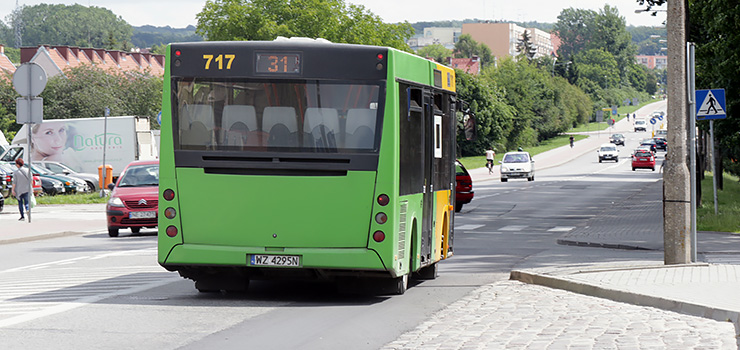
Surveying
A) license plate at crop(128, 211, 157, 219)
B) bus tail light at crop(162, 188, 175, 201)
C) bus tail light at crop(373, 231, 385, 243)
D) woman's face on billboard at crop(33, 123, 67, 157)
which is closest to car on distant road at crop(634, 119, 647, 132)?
woman's face on billboard at crop(33, 123, 67, 157)

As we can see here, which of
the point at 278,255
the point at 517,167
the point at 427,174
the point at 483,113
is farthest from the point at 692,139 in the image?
the point at 483,113

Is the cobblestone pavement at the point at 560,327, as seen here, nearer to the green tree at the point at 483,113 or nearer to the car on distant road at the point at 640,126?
the green tree at the point at 483,113

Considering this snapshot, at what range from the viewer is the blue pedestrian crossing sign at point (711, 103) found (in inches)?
775

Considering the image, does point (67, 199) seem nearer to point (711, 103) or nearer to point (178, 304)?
point (711, 103)

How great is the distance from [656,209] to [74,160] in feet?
91.2

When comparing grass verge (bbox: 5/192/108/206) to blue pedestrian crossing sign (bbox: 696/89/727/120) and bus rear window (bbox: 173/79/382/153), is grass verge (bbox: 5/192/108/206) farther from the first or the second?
bus rear window (bbox: 173/79/382/153)

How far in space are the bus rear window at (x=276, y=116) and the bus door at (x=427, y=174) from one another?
1477 millimetres

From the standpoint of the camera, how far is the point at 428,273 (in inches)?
561

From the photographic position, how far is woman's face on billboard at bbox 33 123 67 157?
50.3 m

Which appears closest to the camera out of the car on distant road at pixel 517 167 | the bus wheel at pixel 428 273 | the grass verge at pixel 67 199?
the bus wheel at pixel 428 273

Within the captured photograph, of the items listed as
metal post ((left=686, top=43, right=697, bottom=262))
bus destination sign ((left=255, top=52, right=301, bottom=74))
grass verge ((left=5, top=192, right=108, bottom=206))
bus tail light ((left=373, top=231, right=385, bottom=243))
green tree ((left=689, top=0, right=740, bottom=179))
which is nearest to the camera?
bus tail light ((left=373, top=231, right=385, bottom=243))

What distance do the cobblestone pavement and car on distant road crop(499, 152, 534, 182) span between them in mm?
46632

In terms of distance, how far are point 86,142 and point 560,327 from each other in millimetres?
43232

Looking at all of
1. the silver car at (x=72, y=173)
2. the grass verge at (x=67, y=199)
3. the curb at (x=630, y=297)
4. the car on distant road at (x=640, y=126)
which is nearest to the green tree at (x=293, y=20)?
the silver car at (x=72, y=173)
